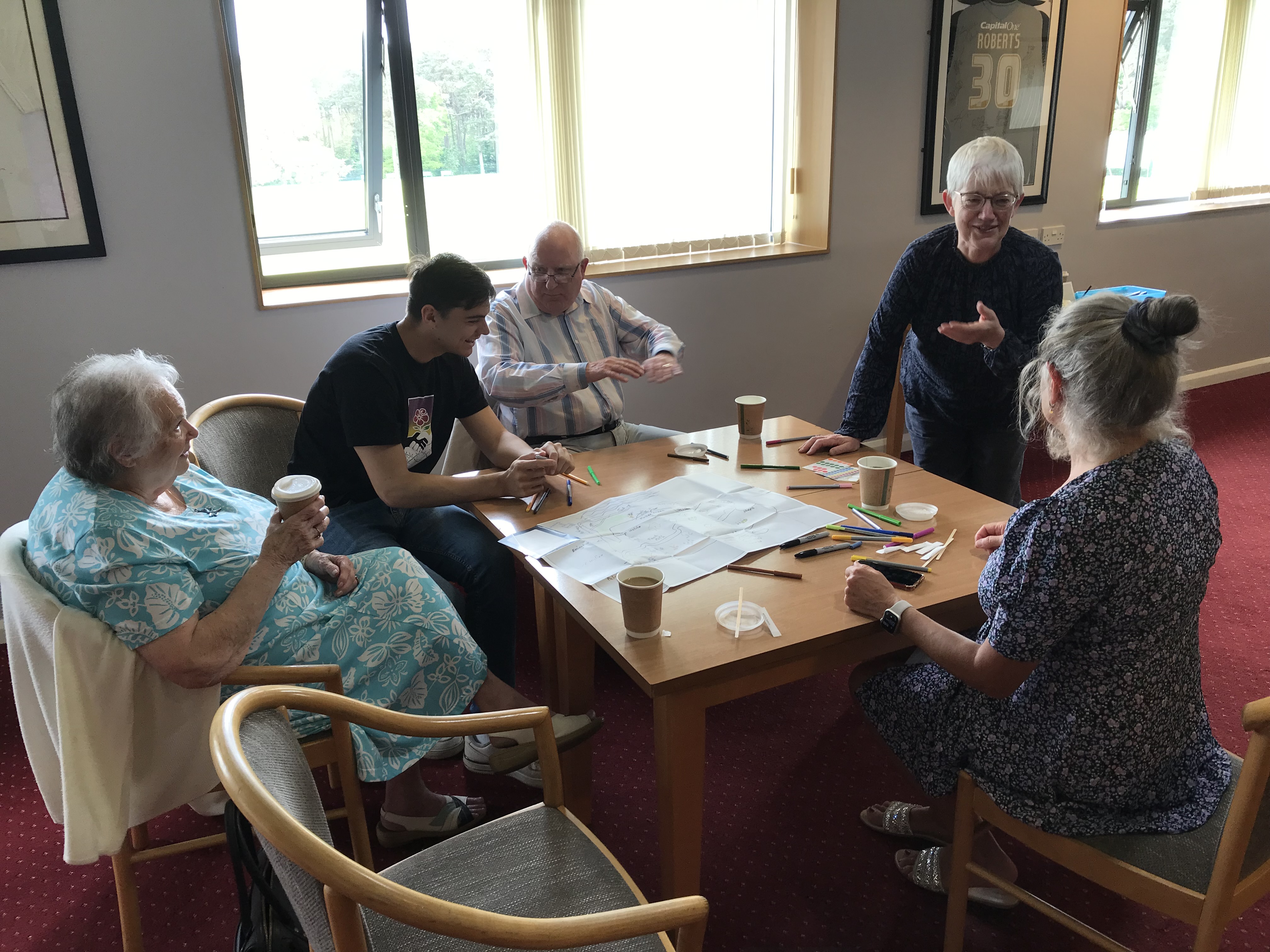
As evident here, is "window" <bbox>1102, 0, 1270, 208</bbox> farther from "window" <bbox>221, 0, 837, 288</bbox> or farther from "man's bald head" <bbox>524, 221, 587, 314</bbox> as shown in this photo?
"man's bald head" <bbox>524, 221, 587, 314</bbox>

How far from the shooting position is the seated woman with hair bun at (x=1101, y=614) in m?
1.17

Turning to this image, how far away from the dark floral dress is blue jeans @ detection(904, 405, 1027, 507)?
1.17m

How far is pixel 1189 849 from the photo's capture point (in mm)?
1198

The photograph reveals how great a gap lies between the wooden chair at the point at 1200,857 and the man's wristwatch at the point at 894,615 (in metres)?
0.30

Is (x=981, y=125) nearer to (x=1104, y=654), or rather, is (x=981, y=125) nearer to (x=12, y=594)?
(x=1104, y=654)

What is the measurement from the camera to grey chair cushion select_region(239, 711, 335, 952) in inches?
33.8

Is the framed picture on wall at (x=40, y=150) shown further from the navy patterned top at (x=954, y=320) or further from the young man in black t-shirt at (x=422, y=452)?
the navy patterned top at (x=954, y=320)

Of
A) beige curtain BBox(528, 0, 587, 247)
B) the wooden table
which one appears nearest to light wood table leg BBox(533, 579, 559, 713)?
the wooden table

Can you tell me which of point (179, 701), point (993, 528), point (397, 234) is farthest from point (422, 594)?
point (397, 234)

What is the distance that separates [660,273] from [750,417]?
4.17 feet

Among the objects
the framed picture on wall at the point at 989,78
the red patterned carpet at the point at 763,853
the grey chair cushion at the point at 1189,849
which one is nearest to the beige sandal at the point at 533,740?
the red patterned carpet at the point at 763,853

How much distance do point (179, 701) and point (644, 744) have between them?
115cm

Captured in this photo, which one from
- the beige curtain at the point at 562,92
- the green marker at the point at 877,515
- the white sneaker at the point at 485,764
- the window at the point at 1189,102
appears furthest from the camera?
the window at the point at 1189,102

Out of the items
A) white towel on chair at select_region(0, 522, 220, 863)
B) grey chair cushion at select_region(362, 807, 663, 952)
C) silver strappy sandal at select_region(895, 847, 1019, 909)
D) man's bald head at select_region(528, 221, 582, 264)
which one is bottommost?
silver strappy sandal at select_region(895, 847, 1019, 909)
